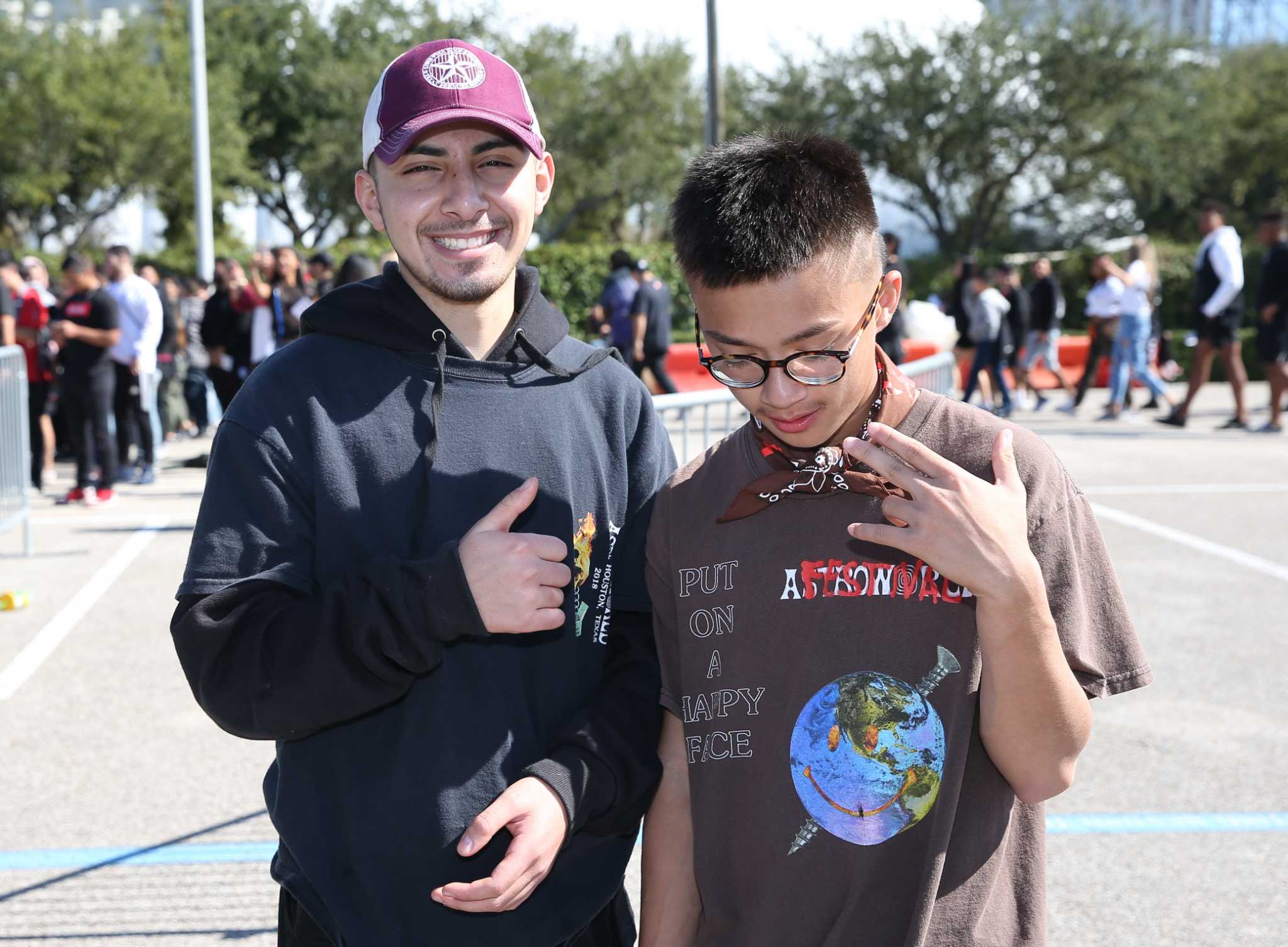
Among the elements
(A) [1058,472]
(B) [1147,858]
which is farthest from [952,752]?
(B) [1147,858]

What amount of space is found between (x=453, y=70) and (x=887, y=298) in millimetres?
742

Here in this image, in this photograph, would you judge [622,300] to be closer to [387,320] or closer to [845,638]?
[387,320]

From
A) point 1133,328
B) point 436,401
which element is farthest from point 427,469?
point 1133,328

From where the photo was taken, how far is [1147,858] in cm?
410

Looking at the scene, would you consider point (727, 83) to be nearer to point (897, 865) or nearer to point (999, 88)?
point (999, 88)

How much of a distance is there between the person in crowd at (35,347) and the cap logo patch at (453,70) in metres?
10.3

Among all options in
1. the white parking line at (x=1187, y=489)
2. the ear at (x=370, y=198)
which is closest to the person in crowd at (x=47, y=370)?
the white parking line at (x=1187, y=489)

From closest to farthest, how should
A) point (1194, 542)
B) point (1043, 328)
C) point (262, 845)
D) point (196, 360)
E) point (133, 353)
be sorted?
point (262, 845)
point (1194, 542)
point (133, 353)
point (196, 360)
point (1043, 328)

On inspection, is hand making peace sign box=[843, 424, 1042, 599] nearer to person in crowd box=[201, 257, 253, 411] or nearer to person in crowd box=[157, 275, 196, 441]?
person in crowd box=[201, 257, 253, 411]

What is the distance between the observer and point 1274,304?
506 inches

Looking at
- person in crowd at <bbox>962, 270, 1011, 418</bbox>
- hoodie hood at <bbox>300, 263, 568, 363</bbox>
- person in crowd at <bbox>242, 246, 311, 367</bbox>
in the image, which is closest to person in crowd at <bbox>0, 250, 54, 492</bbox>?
person in crowd at <bbox>242, 246, 311, 367</bbox>

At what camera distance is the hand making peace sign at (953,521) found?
1.60 meters

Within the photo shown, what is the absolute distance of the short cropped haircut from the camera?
1781 millimetres

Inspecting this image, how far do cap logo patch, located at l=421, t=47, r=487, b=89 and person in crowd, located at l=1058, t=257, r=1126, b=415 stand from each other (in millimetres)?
14718
